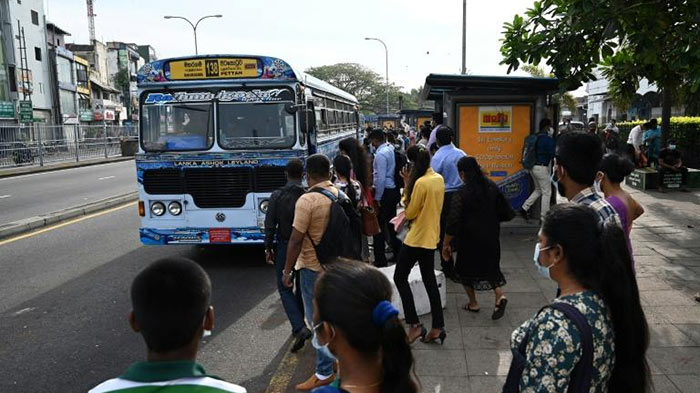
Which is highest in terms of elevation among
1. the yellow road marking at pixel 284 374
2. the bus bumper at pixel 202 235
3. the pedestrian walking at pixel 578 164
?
the pedestrian walking at pixel 578 164

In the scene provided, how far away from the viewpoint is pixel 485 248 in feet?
17.0

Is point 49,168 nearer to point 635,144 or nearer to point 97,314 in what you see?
point 97,314

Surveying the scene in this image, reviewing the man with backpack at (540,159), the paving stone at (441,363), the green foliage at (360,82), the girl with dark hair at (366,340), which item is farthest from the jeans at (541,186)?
the green foliage at (360,82)

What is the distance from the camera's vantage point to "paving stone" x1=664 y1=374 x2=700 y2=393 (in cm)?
381

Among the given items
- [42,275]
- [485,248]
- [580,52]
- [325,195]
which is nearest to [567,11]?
[580,52]

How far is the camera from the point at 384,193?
7609 mm

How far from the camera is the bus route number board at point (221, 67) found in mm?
7301

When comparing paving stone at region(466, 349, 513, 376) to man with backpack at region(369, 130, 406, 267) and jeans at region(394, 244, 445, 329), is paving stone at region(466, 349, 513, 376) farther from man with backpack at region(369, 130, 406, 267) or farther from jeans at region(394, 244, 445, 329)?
man with backpack at region(369, 130, 406, 267)

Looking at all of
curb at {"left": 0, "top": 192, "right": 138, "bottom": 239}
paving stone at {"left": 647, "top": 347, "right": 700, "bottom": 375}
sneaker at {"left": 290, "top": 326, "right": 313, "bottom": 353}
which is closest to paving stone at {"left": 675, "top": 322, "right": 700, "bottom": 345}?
paving stone at {"left": 647, "top": 347, "right": 700, "bottom": 375}

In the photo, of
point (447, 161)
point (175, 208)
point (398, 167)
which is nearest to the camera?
point (447, 161)

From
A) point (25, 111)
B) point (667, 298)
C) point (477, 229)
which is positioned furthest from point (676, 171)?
point (25, 111)

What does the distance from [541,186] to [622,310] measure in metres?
7.31

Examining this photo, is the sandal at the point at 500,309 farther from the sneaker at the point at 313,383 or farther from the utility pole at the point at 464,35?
the utility pole at the point at 464,35

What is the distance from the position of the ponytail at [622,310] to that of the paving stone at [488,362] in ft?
7.00
